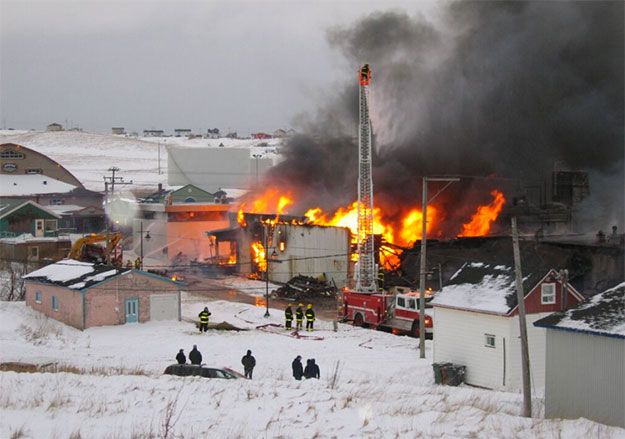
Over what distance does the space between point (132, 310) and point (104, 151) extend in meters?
129

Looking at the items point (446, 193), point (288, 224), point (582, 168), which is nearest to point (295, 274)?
point (288, 224)

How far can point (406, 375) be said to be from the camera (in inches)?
785

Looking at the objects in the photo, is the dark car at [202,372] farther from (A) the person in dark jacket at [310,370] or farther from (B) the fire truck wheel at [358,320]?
(B) the fire truck wheel at [358,320]

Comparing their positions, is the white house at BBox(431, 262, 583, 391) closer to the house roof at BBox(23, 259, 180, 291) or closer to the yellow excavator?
the house roof at BBox(23, 259, 180, 291)

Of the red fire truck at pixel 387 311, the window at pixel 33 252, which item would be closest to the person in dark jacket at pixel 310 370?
the red fire truck at pixel 387 311

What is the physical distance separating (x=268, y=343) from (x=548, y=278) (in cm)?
914

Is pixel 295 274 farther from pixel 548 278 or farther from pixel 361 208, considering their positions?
pixel 548 278

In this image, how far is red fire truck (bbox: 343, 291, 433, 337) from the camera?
1022 inches

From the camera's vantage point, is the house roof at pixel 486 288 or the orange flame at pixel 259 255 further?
the orange flame at pixel 259 255

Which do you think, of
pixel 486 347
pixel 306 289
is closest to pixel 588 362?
pixel 486 347

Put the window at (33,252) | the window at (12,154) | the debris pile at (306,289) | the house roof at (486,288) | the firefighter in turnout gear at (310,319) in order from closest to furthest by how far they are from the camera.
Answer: the house roof at (486,288) → the firefighter in turnout gear at (310,319) → the debris pile at (306,289) → the window at (33,252) → the window at (12,154)

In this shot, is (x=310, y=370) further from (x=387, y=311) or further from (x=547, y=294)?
(x=387, y=311)

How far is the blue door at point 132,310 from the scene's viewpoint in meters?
26.8

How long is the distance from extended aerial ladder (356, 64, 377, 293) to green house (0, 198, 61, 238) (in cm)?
2196
